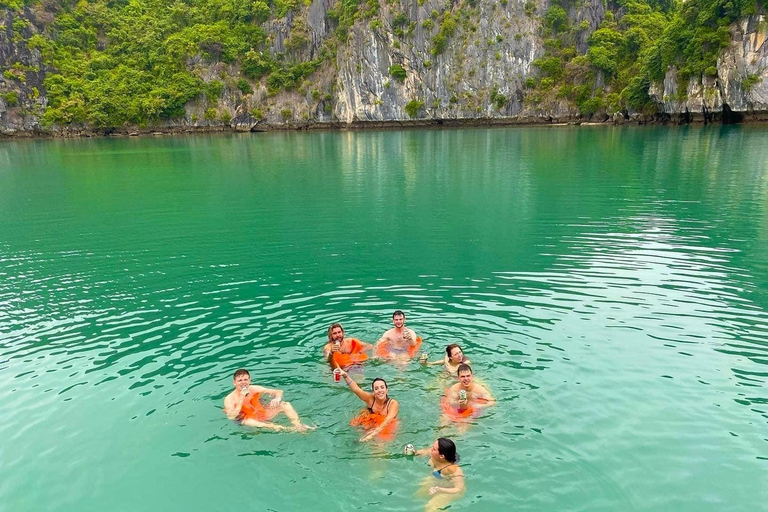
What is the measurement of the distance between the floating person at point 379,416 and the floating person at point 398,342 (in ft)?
7.91

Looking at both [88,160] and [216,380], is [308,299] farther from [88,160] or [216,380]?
[88,160]

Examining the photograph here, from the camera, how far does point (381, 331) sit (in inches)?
500

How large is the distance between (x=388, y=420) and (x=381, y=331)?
168 inches

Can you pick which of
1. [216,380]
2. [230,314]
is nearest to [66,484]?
[216,380]

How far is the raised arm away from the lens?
27.3ft

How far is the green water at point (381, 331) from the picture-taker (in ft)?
24.8

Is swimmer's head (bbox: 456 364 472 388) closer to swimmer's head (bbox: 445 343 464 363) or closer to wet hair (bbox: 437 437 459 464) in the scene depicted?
swimmer's head (bbox: 445 343 464 363)

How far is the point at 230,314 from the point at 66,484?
631cm

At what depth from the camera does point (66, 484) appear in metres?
7.67

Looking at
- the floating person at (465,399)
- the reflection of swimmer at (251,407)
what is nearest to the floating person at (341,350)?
the reflection of swimmer at (251,407)

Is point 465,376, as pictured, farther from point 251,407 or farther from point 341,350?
point 251,407

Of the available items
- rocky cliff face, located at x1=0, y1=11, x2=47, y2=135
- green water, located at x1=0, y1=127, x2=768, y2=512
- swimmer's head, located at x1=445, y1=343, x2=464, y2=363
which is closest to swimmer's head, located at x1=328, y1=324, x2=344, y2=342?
green water, located at x1=0, y1=127, x2=768, y2=512

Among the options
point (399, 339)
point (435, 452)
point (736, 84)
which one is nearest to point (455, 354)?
point (399, 339)

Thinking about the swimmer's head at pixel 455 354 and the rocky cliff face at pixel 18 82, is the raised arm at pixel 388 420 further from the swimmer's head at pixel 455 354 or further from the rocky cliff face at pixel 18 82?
the rocky cliff face at pixel 18 82
